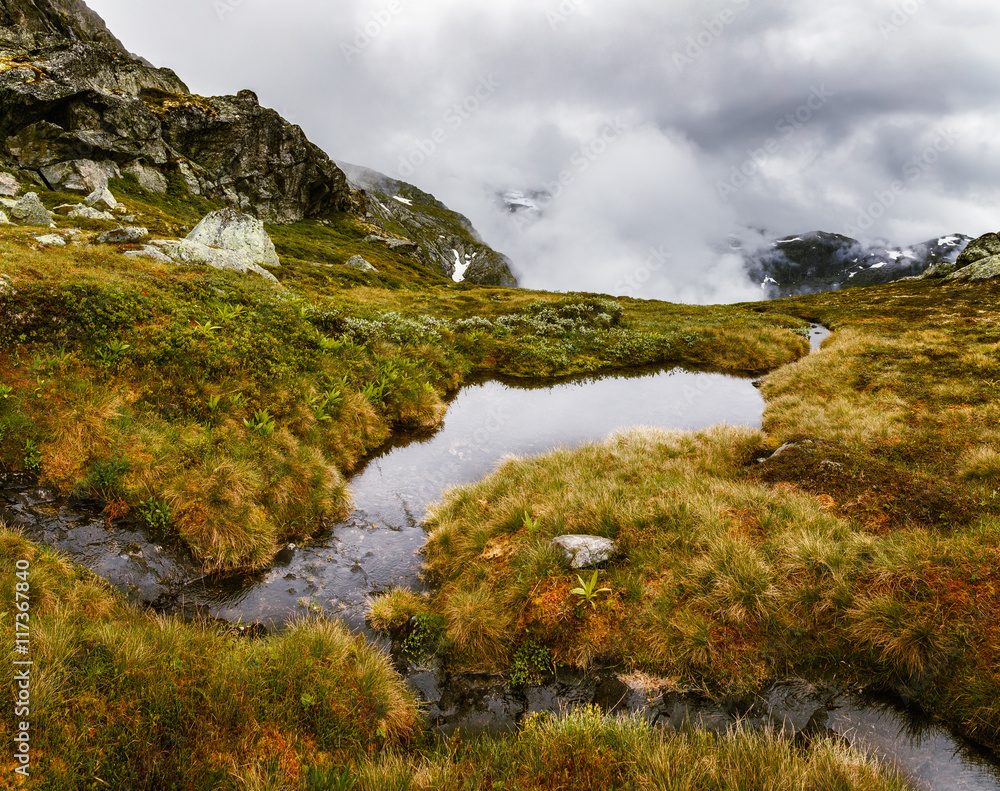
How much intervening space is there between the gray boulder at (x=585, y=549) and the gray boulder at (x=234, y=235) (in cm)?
4049

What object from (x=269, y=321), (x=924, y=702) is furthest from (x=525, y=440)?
(x=924, y=702)

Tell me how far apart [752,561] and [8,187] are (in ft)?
241

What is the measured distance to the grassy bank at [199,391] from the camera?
8.67 m

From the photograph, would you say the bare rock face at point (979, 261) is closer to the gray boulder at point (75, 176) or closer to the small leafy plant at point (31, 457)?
the small leafy plant at point (31, 457)

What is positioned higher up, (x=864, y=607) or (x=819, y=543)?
(x=819, y=543)

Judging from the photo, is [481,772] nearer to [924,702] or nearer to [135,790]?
[135,790]

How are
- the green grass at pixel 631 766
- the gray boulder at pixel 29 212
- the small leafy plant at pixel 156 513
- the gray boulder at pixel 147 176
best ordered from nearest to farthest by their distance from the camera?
the green grass at pixel 631 766, the small leafy plant at pixel 156 513, the gray boulder at pixel 29 212, the gray boulder at pixel 147 176

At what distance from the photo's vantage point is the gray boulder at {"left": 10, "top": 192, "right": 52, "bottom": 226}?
3184cm

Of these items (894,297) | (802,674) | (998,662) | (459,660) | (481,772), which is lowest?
(459,660)

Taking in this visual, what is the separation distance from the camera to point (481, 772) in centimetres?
406

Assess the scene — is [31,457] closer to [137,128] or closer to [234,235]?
[234,235]

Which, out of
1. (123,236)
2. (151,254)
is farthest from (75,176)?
(151,254)

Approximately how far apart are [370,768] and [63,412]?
10046mm

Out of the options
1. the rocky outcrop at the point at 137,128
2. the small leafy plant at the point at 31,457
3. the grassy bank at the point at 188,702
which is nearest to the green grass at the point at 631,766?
the grassy bank at the point at 188,702
